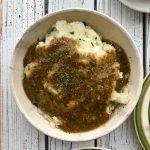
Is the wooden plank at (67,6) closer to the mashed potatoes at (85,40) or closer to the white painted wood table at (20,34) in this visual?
the white painted wood table at (20,34)

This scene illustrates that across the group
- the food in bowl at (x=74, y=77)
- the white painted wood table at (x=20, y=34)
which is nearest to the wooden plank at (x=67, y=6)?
the white painted wood table at (x=20, y=34)

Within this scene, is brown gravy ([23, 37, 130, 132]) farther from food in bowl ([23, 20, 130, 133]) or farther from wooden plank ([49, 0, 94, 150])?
wooden plank ([49, 0, 94, 150])

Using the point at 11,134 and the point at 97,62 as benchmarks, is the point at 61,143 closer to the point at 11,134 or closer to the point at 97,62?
the point at 11,134

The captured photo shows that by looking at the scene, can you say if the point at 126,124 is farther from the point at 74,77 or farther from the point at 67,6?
the point at 67,6

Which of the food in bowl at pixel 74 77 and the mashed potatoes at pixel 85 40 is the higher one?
the mashed potatoes at pixel 85 40

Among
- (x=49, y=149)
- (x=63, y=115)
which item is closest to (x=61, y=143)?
(x=49, y=149)

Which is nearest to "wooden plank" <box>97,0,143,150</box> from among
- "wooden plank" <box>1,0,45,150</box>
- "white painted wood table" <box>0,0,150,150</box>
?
"white painted wood table" <box>0,0,150,150</box>
